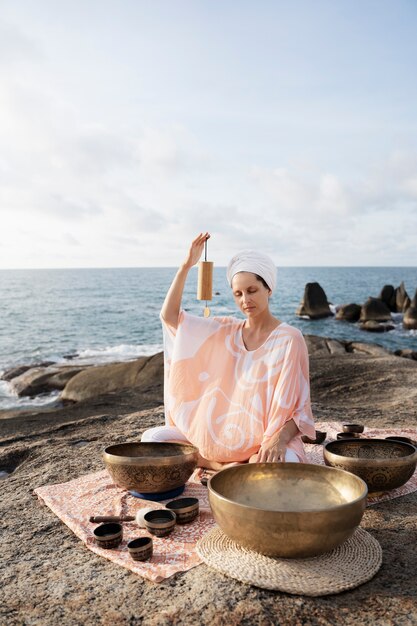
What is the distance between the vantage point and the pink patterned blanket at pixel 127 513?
8.48 feet

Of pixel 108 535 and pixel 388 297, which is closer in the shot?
pixel 108 535

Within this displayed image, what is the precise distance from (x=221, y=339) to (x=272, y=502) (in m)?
1.37

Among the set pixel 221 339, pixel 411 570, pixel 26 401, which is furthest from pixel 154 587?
pixel 26 401

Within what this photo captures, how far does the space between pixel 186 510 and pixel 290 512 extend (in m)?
0.96

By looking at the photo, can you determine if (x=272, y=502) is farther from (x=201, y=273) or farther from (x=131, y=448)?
(x=201, y=273)

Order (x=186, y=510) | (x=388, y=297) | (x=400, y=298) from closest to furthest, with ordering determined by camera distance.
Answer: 1. (x=186, y=510)
2. (x=400, y=298)
3. (x=388, y=297)

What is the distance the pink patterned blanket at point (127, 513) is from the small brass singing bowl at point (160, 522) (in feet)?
0.13

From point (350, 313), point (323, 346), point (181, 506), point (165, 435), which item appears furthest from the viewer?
point (350, 313)

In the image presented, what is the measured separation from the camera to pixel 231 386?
3.75m

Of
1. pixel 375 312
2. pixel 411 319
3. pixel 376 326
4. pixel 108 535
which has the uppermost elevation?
pixel 108 535

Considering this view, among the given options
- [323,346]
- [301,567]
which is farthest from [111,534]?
[323,346]

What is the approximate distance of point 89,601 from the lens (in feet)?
7.67

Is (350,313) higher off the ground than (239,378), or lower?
lower

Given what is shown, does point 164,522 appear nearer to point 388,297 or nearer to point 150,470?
point 150,470
